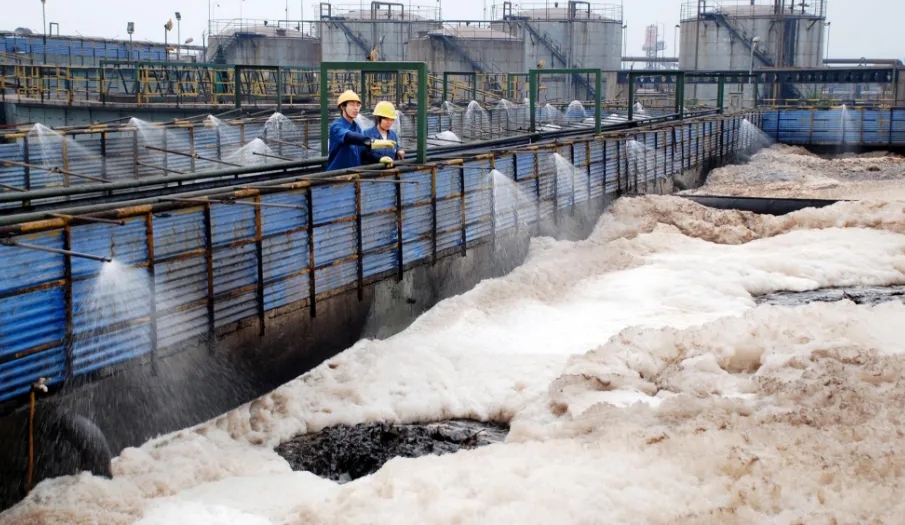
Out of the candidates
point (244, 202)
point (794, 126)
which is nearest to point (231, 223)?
point (244, 202)

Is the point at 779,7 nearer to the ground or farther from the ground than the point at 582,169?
farther from the ground

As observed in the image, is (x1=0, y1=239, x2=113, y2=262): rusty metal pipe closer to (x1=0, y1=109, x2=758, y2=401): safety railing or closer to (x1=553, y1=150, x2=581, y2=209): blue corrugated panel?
(x1=0, y1=109, x2=758, y2=401): safety railing

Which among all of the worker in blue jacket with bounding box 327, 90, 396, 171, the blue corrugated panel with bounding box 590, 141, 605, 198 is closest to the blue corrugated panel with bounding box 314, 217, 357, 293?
the worker in blue jacket with bounding box 327, 90, 396, 171

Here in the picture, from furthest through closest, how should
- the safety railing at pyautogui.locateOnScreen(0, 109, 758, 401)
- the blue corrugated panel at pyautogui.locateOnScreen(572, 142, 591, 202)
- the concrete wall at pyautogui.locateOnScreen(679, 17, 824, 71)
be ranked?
the concrete wall at pyautogui.locateOnScreen(679, 17, 824, 71), the blue corrugated panel at pyautogui.locateOnScreen(572, 142, 591, 202), the safety railing at pyautogui.locateOnScreen(0, 109, 758, 401)

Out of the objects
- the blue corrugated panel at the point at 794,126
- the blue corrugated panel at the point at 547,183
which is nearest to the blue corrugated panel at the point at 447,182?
the blue corrugated panel at the point at 547,183

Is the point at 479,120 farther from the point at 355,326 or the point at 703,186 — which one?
the point at 355,326

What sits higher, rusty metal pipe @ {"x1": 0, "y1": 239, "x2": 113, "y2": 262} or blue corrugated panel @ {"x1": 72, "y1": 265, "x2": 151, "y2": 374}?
rusty metal pipe @ {"x1": 0, "y1": 239, "x2": 113, "y2": 262}

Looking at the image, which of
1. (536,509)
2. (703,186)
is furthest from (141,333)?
(703,186)

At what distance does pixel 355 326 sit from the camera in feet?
40.6

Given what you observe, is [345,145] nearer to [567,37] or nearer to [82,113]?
[82,113]

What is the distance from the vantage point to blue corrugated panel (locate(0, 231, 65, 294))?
25.7 feet

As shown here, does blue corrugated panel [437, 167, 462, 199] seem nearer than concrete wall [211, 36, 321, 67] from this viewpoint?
Yes

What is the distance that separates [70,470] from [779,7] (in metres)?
57.6

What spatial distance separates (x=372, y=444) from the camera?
9.91m
